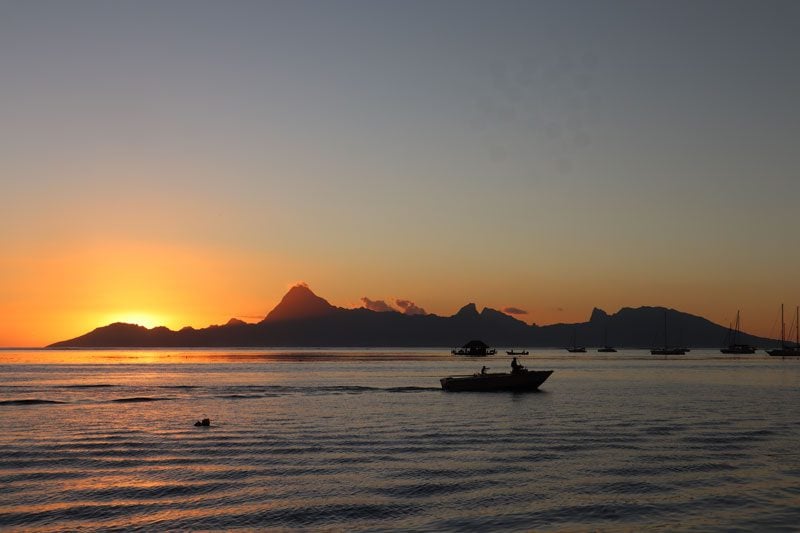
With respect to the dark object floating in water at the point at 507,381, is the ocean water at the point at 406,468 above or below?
below

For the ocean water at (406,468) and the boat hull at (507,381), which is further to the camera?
A: the boat hull at (507,381)

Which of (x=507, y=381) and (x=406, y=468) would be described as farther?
(x=507, y=381)

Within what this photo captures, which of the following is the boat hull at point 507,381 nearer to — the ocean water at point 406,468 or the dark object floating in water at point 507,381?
the dark object floating in water at point 507,381

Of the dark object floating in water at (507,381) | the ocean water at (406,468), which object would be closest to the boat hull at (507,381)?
the dark object floating in water at (507,381)

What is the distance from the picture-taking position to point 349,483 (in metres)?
31.3

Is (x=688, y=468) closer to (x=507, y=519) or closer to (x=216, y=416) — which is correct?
(x=507, y=519)

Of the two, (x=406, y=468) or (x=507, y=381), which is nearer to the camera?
(x=406, y=468)

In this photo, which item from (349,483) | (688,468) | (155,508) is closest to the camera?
(155,508)

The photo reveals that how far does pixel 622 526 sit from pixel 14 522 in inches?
824

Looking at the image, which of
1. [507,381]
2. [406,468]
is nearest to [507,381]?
[507,381]

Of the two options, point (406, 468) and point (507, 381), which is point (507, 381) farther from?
point (406, 468)

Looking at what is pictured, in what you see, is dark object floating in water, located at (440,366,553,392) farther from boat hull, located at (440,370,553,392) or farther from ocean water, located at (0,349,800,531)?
ocean water, located at (0,349,800,531)

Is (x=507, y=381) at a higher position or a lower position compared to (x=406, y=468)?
higher

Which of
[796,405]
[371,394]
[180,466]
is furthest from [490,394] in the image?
[180,466]
